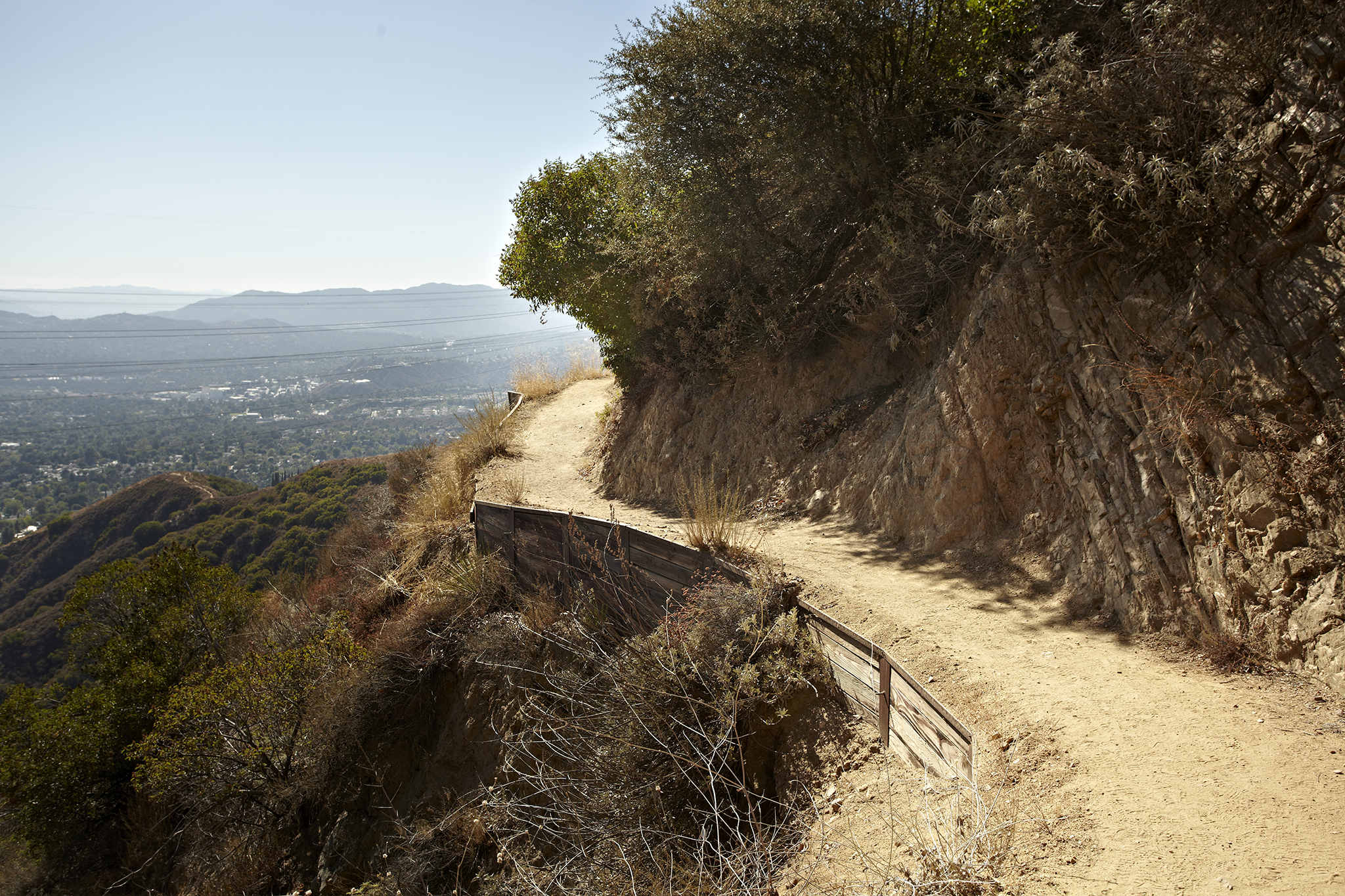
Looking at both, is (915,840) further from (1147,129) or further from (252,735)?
(252,735)

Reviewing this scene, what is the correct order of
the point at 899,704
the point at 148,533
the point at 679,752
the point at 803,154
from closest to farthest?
1. the point at 899,704
2. the point at 679,752
3. the point at 803,154
4. the point at 148,533

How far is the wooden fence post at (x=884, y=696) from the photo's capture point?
4.00 metres

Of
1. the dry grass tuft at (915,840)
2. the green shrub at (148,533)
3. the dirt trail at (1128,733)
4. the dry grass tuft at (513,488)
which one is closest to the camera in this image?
the dirt trail at (1128,733)

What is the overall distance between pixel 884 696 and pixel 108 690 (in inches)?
552

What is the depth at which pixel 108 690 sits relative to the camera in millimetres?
11461

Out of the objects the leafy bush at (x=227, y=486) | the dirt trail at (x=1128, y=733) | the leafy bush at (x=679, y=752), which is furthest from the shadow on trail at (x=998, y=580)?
the leafy bush at (x=227, y=486)

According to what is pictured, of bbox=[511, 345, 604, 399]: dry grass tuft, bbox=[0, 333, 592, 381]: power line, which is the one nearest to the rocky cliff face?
bbox=[511, 345, 604, 399]: dry grass tuft

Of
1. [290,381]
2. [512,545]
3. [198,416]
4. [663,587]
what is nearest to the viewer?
[663,587]

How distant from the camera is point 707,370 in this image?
11.0 m

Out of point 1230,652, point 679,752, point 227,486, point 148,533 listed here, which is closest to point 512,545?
point 679,752

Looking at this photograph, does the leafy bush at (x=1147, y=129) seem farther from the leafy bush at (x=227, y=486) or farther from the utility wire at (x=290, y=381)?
the utility wire at (x=290, y=381)

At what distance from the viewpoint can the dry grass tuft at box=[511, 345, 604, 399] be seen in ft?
65.1

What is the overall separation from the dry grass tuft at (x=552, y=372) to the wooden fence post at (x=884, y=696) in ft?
54.3

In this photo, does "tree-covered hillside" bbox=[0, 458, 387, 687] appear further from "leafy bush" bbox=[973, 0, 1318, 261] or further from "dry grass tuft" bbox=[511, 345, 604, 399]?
"leafy bush" bbox=[973, 0, 1318, 261]
